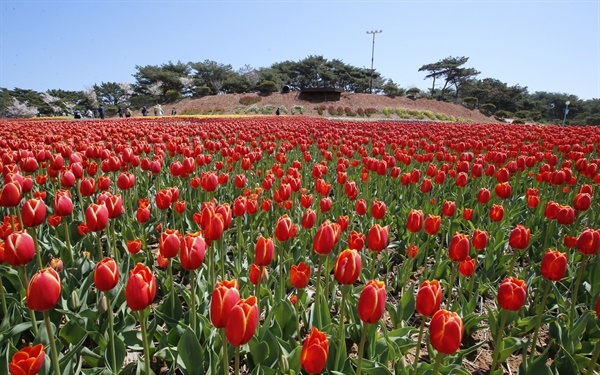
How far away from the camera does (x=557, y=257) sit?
2.07 metres

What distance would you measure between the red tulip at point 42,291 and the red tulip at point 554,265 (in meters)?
2.44

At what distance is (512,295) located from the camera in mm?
1816

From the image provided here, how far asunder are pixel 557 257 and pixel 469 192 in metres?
4.11

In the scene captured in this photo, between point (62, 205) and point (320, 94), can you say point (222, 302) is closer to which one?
point (62, 205)

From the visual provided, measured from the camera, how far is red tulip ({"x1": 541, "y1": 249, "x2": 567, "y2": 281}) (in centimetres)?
206

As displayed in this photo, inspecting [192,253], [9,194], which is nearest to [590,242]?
[192,253]

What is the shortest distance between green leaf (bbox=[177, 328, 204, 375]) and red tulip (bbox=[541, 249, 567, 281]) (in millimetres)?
1987

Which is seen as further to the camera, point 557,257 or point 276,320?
point 276,320

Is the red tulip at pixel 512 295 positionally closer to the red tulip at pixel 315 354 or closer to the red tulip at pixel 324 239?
the red tulip at pixel 324 239

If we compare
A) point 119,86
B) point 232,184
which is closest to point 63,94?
point 119,86

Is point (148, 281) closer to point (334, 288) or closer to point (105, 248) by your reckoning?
point (334, 288)

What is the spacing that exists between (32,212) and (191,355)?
4.43 feet

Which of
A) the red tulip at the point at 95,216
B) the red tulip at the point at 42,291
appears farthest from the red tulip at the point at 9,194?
the red tulip at the point at 42,291

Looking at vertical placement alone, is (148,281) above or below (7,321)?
above
